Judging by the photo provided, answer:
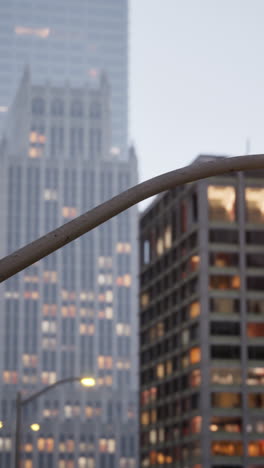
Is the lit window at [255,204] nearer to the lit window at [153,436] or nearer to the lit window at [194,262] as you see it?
the lit window at [194,262]

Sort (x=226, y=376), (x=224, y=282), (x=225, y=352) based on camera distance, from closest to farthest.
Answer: (x=226, y=376), (x=225, y=352), (x=224, y=282)

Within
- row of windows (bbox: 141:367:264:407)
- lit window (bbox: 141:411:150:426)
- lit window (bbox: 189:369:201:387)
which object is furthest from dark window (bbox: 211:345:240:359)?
lit window (bbox: 141:411:150:426)

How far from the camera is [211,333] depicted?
13225cm

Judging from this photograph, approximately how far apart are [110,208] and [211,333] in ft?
403

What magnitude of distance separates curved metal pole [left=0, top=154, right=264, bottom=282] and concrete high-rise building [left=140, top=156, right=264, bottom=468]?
4711 inches

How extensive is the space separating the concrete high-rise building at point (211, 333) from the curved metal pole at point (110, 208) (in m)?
120

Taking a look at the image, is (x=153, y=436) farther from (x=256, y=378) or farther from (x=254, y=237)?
(x=254, y=237)

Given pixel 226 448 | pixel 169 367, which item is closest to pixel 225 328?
pixel 226 448

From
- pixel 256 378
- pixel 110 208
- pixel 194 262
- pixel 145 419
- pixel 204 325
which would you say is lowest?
pixel 110 208

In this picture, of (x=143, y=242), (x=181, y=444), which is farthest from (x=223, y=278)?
(x=143, y=242)

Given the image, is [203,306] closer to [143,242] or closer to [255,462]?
[255,462]

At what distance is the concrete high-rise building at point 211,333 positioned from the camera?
127875mm

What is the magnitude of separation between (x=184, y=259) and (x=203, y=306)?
12.4 meters

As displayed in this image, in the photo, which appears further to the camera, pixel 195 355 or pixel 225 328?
pixel 195 355
